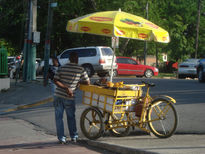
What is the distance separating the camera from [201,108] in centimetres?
1111

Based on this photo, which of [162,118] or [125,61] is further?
[125,61]

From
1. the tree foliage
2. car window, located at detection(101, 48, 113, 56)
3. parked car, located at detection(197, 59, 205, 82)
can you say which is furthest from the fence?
the tree foliage

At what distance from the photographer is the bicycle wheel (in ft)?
23.3

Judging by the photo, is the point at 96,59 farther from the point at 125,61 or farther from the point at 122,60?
the point at 125,61

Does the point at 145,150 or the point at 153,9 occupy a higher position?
the point at 153,9

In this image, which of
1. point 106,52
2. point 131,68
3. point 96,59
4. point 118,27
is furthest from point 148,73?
point 118,27

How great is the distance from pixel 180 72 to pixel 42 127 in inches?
863

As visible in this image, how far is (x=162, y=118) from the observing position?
7.24 m

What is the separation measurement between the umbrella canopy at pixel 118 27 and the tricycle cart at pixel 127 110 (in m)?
1.46

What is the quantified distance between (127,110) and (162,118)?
0.65m

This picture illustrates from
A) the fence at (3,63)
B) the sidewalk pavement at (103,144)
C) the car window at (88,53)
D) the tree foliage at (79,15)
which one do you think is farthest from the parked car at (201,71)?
the sidewalk pavement at (103,144)

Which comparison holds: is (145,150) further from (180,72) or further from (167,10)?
(167,10)

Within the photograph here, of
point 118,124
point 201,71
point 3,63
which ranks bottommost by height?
point 118,124

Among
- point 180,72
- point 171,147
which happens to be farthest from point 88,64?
point 171,147
